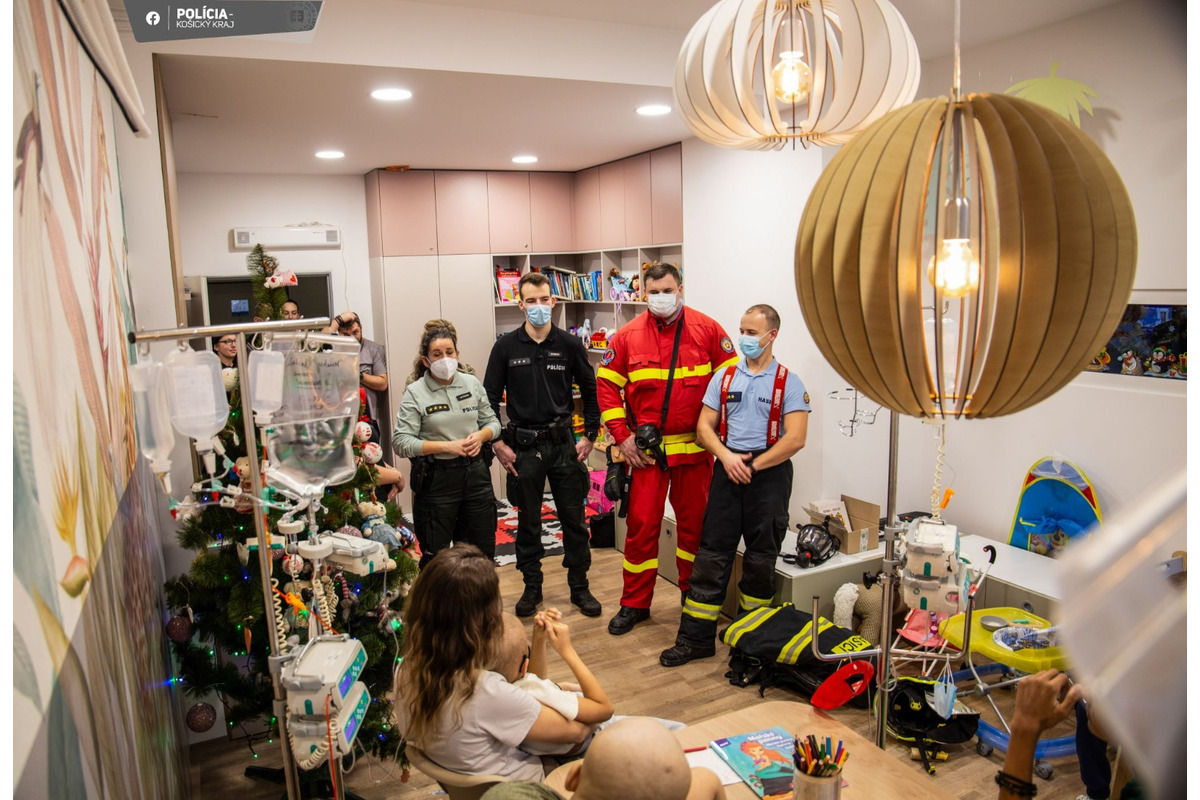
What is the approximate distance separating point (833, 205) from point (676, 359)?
2.75m

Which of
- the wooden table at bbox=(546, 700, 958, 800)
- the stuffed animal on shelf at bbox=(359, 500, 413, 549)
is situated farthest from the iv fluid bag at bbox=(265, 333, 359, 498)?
the wooden table at bbox=(546, 700, 958, 800)

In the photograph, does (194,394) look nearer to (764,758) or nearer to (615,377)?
(764,758)

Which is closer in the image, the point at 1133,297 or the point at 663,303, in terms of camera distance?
the point at 1133,297

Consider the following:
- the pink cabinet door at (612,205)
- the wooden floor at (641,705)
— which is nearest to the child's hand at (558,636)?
the wooden floor at (641,705)

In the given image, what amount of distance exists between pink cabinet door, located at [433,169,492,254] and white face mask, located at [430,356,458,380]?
2574 mm

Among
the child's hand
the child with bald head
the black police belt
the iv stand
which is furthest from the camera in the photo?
the black police belt

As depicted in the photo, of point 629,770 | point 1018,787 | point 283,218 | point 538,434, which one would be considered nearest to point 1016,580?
point 1018,787

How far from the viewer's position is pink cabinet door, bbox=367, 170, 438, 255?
5.70 metres

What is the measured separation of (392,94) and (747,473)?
2272 mm

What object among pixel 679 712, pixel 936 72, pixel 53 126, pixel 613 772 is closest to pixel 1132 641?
pixel 613 772

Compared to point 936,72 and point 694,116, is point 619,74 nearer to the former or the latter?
point 694,116

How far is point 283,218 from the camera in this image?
19.1 ft

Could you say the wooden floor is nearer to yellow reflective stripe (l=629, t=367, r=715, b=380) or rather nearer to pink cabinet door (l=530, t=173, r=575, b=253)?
yellow reflective stripe (l=629, t=367, r=715, b=380)

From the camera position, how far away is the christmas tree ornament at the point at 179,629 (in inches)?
90.8
